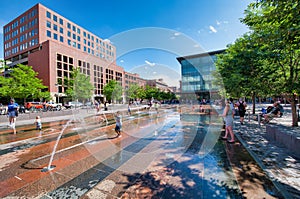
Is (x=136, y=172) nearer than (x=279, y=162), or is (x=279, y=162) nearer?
(x=136, y=172)

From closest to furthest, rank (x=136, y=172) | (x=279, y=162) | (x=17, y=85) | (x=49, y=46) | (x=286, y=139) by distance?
(x=136, y=172) → (x=279, y=162) → (x=286, y=139) → (x=17, y=85) → (x=49, y=46)

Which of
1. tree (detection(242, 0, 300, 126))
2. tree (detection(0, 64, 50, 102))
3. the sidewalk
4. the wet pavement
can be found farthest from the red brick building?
the sidewalk

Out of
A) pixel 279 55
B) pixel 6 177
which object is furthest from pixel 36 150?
pixel 279 55

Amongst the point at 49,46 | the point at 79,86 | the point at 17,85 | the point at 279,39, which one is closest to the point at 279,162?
the point at 279,39

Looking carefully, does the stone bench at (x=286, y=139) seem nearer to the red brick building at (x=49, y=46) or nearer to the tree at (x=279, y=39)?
the tree at (x=279, y=39)

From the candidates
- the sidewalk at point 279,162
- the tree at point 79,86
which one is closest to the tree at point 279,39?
the sidewalk at point 279,162

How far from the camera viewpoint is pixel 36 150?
17.9 ft

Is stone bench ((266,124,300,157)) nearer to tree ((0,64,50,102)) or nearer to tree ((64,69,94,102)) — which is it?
tree ((0,64,50,102))

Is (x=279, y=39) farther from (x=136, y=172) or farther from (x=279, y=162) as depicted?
(x=136, y=172)

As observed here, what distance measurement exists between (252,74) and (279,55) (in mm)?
1890

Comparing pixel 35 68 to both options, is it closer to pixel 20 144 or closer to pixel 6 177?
pixel 20 144

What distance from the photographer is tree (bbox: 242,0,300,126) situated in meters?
3.62

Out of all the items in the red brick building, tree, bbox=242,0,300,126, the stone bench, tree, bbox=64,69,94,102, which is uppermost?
the red brick building

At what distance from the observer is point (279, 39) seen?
4.13 m
